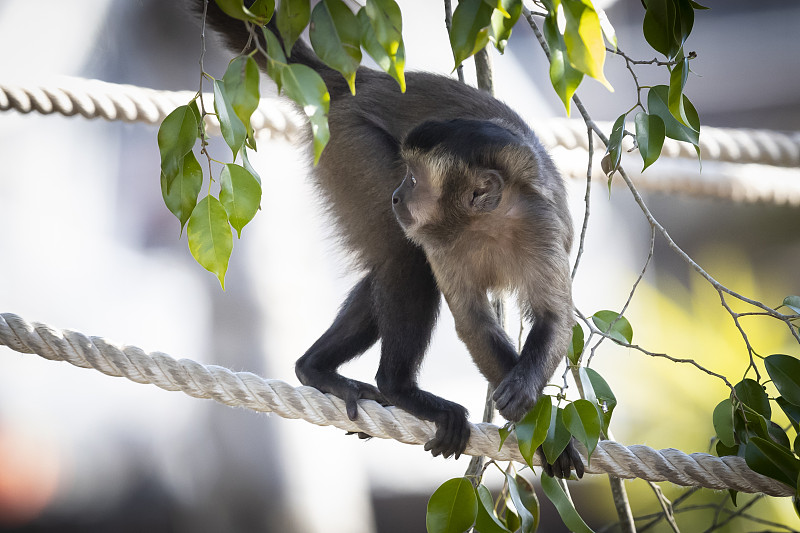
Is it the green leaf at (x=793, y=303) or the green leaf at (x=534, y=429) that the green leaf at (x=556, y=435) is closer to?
the green leaf at (x=534, y=429)

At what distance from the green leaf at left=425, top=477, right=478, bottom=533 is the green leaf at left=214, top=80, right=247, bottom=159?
81 centimetres

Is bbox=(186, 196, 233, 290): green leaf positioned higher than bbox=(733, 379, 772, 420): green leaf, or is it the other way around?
bbox=(733, 379, 772, 420): green leaf

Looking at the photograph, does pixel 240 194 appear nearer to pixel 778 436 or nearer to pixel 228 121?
pixel 228 121

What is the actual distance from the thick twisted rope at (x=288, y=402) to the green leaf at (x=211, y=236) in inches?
30.8

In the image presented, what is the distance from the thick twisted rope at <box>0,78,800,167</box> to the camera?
249 cm

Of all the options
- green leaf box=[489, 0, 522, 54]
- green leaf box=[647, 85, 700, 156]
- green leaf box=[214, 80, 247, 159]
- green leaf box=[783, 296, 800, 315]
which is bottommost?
green leaf box=[214, 80, 247, 159]

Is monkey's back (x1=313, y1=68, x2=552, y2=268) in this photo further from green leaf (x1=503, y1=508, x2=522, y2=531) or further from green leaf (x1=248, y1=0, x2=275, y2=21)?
green leaf (x1=248, y1=0, x2=275, y2=21)

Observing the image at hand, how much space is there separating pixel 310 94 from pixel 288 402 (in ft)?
3.47

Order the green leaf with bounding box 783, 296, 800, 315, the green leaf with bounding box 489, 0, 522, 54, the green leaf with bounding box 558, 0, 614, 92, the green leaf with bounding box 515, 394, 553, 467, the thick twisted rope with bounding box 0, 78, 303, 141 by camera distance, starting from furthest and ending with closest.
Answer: the thick twisted rope with bounding box 0, 78, 303, 141, the green leaf with bounding box 783, 296, 800, 315, the green leaf with bounding box 515, 394, 553, 467, the green leaf with bounding box 489, 0, 522, 54, the green leaf with bounding box 558, 0, 614, 92

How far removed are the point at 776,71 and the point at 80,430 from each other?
5.45 metres

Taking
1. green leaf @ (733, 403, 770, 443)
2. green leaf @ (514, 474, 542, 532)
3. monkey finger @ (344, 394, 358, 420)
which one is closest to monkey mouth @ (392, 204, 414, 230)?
monkey finger @ (344, 394, 358, 420)

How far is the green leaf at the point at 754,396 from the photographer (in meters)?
1.81

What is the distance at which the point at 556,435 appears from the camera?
1.45 metres

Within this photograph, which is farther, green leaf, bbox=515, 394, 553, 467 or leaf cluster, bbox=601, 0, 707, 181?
green leaf, bbox=515, 394, 553, 467
